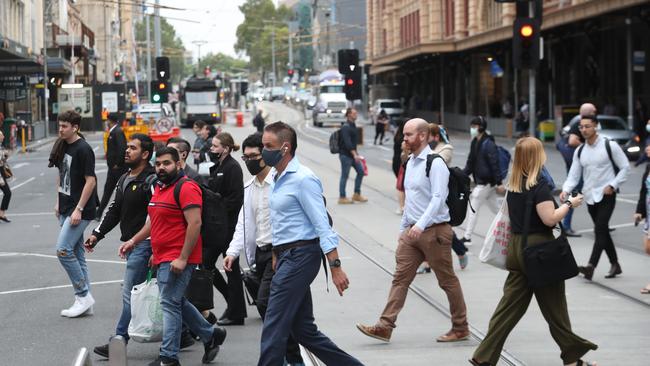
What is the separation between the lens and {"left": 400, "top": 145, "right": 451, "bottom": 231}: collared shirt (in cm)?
934

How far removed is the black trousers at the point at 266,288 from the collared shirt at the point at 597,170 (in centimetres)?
515

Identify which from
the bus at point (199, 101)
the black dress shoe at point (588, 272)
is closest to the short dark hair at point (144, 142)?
the black dress shoe at point (588, 272)

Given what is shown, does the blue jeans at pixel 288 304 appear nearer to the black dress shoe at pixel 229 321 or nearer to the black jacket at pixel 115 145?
the black dress shoe at pixel 229 321

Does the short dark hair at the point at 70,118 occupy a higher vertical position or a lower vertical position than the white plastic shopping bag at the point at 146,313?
higher

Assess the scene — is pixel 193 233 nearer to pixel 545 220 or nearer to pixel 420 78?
pixel 545 220

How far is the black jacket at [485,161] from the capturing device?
15133 mm

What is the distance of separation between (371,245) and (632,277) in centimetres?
444

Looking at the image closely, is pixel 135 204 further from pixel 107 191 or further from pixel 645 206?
pixel 645 206

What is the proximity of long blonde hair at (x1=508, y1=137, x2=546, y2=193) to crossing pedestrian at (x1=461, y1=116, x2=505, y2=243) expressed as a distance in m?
6.80

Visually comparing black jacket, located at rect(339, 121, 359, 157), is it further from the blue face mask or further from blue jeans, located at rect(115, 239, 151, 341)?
the blue face mask

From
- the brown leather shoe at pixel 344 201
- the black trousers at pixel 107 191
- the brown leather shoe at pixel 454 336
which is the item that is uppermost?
the black trousers at pixel 107 191

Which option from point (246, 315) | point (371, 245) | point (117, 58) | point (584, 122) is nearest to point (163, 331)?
point (246, 315)

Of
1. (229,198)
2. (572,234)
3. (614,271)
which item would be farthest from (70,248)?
(572,234)

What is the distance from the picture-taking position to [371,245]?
1653 cm
